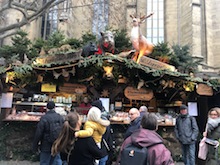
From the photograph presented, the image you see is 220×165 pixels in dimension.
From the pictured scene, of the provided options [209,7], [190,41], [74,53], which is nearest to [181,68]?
[74,53]

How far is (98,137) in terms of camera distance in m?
3.72

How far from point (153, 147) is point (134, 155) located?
0.21m

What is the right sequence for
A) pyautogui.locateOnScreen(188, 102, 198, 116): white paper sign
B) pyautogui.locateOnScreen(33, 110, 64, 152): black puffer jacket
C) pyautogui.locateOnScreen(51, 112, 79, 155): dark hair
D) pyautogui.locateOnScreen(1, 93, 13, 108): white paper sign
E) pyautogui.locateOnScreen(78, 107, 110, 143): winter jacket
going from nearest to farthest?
pyautogui.locateOnScreen(51, 112, 79, 155): dark hair, pyautogui.locateOnScreen(78, 107, 110, 143): winter jacket, pyautogui.locateOnScreen(33, 110, 64, 152): black puffer jacket, pyautogui.locateOnScreen(1, 93, 13, 108): white paper sign, pyautogui.locateOnScreen(188, 102, 198, 116): white paper sign

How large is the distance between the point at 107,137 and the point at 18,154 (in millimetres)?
4037

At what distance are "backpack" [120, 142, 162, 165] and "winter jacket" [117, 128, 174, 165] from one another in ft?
0.14

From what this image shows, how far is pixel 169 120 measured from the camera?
321 inches

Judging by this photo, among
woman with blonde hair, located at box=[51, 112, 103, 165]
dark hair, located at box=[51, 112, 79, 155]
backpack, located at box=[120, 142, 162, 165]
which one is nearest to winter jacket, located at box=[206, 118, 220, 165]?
woman with blonde hair, located at box=[51, 112, 103, 165]

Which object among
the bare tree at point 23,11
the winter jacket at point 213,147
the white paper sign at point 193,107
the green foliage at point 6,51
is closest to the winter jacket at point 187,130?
the winter jacket at point 213,147

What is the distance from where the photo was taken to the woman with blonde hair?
10.0 feet

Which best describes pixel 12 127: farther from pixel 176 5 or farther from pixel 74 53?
pixel 176 5

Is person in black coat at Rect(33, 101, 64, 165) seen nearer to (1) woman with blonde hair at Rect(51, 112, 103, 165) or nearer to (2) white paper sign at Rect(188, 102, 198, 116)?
(1) woman with blonde hair at Rect(51, 112, 103, 165)

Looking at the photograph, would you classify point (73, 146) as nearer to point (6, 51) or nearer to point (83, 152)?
point (83, 152)

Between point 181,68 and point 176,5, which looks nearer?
point 181,68

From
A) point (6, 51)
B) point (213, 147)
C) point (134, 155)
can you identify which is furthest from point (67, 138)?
point (6, 51)
